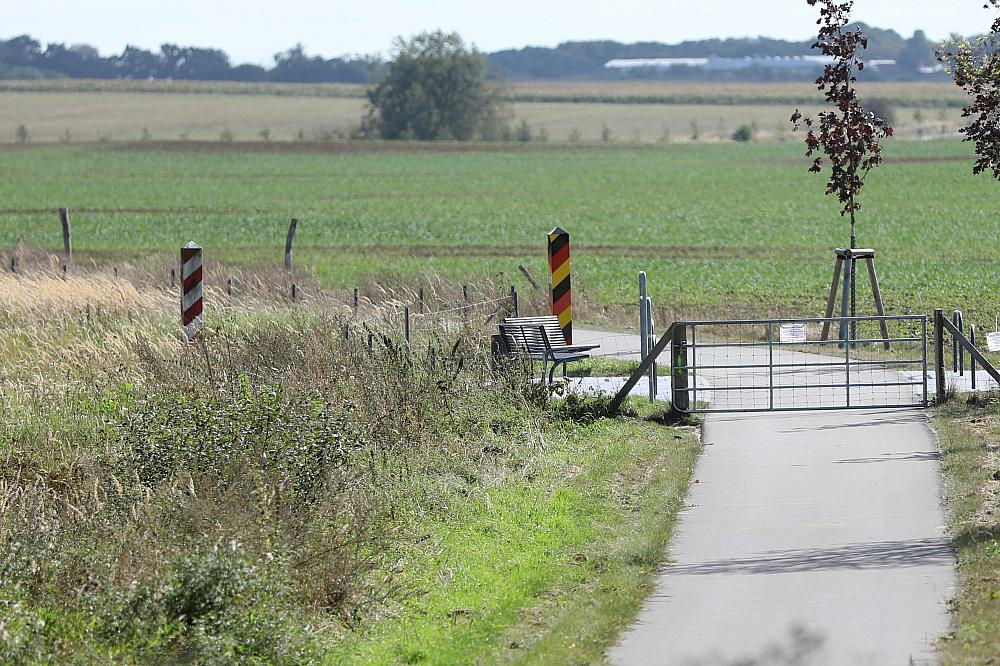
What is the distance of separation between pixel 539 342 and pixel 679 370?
2.33m

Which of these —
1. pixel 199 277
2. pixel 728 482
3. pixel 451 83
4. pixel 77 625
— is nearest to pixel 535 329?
pixel 199 277

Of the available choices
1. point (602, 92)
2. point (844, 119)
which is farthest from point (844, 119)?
point (602, 92)

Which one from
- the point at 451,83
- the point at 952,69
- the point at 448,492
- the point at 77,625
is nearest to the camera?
the point at 77,625

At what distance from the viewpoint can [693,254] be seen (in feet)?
124

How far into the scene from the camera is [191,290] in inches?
694

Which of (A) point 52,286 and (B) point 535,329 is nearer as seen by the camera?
(B) point 535,329

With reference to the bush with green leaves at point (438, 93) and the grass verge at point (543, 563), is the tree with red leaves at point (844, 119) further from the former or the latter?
the bush with green leaves at point (438, 93)

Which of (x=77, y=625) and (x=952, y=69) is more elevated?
(x=952, y=69)

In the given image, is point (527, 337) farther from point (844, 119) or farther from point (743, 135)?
point (743, 135)

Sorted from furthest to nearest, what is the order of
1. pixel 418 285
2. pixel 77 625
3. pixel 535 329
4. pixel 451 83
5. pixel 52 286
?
pixel 451 83
pixel 418 285
pixel 52 286
pixel 535 329
pixel 77 625

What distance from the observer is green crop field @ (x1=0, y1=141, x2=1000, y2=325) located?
29.9 metres

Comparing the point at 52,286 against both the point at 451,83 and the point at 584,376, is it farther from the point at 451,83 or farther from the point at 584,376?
the point at 451,83

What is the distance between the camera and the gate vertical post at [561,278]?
58.6 feet

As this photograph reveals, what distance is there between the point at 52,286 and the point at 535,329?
26.6 ft
